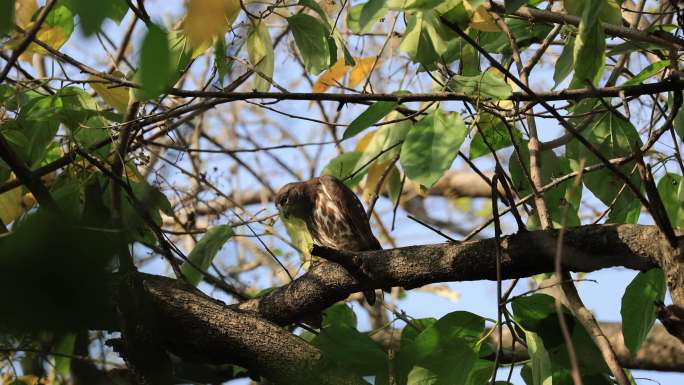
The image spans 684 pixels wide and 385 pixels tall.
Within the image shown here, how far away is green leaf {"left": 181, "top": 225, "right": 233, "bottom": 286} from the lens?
3.63 m

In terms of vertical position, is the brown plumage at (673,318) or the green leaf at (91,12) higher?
the brown plumage at (673,318)

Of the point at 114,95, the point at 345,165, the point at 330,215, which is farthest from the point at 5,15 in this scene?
the point at 330,215

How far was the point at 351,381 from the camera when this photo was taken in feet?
9.50

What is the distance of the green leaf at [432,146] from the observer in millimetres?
2678

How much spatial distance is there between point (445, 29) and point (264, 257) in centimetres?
423

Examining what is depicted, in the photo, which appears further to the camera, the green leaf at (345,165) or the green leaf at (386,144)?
the green leaf at (345,165)

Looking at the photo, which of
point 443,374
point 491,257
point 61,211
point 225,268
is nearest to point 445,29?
point 491,257

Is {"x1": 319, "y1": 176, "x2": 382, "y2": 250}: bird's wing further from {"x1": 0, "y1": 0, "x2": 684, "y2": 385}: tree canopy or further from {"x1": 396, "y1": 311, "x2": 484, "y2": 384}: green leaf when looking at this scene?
{"x1": 396, "y1": 311, "x2": 484, "y2": 384}: green leaf

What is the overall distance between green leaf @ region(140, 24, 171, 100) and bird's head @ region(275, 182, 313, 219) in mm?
3743

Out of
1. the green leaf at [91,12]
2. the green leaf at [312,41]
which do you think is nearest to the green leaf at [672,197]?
the green leaf at [312,41]

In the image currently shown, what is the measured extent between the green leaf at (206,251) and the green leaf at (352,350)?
0.79 m

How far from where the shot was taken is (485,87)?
2824 millimetres

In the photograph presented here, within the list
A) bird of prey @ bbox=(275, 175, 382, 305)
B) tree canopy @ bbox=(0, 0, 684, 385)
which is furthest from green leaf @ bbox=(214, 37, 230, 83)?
bird of prey @ bbox=(275, 175, 382, 305)

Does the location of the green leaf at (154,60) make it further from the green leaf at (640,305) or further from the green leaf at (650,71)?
the green leaf at (650,71)
